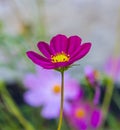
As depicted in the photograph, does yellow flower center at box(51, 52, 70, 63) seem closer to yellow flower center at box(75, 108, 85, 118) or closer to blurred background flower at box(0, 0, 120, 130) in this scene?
blurred background flower at box(0, 0, 120, 130)

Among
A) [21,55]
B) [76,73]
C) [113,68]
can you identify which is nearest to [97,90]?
[113,68]

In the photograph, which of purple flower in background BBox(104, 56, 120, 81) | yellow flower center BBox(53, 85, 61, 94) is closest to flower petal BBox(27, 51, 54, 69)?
purple flower in background BBox(104, 56, 120, 81)

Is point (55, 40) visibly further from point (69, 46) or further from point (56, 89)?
point (56, 89)

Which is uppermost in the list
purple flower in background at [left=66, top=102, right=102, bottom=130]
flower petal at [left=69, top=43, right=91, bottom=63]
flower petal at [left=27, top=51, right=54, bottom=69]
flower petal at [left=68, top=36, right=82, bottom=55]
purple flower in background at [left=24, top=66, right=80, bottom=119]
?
flower petal at [left=68, top=36, right=82, bottom=55]

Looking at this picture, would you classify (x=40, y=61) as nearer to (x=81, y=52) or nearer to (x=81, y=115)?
(x=81, y=52)

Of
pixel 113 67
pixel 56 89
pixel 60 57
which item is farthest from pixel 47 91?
pixel 60 57

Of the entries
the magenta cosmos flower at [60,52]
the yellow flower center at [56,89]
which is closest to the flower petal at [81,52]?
the magenta cosmos flower at [60,52]

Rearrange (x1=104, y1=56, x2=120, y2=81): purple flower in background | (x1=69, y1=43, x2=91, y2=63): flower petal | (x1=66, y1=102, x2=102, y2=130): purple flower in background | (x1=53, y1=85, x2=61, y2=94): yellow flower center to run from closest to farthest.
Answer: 1. (x1=69, y1=43, x2=91, y2=63): flower petal
2. (x1=66, y1=102, x2=102, y2=130): purple flower in background
3. (x1=104, y1=56, x2=120, y2=81): purple flower in background
4. (x1=53, y1=85, x2=61, y2=94): yellow flower center
